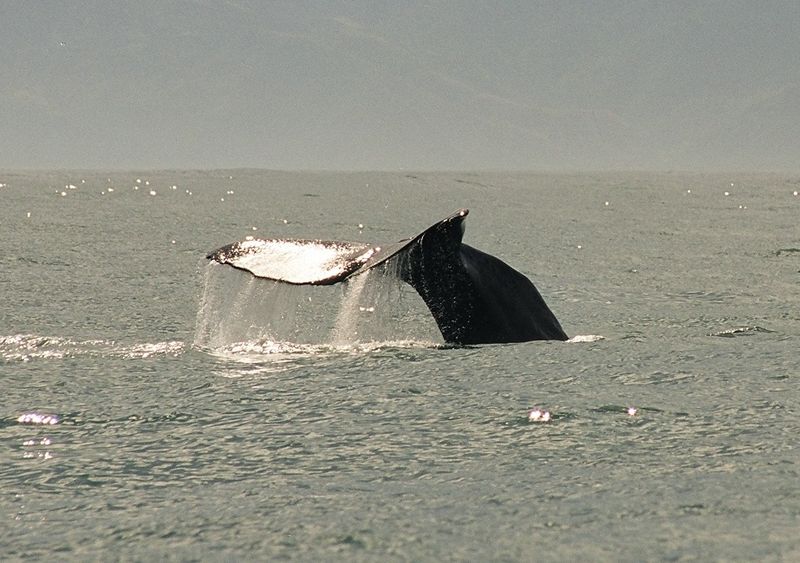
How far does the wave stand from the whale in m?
1.11

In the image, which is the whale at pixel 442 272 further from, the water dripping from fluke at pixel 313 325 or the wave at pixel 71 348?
the wave at pixel 71 348

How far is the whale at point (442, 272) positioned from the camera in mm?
8023

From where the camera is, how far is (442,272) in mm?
8555

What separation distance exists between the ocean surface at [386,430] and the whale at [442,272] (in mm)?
207

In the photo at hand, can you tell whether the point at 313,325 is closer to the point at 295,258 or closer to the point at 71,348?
the point at 71,348

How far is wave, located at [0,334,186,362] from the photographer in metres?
8.91

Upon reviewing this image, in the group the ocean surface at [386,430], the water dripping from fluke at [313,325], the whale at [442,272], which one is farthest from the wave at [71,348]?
the whale at [442,272]

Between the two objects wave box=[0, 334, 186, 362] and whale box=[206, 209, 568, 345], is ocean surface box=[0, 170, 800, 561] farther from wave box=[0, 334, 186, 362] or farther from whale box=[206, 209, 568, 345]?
whale box=[206, 209, 568, 345]

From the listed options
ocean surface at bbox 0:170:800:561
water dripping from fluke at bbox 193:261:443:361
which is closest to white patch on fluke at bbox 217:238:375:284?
water dripping from fluke at bbox 193:261:443:361

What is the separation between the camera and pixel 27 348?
30.0ft

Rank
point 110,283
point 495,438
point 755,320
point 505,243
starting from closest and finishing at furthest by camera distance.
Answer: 1. point 495,438
2. point 755,320
3. point 110,283
4. point 505,243

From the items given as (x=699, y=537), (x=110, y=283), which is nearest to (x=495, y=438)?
(x=699, y=537)

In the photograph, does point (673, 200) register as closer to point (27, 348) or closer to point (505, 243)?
point (505, 243)

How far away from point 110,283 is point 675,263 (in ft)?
27.8
